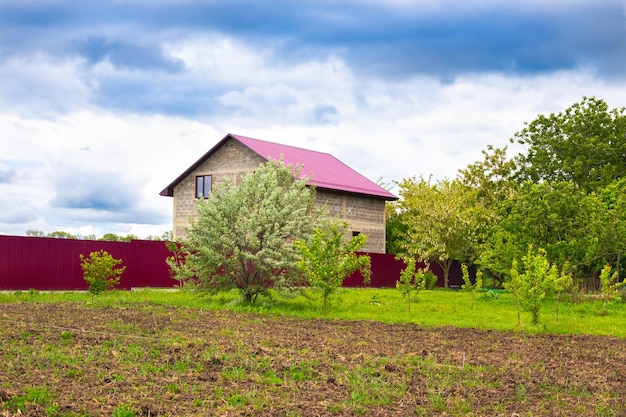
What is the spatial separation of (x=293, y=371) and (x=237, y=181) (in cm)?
2542

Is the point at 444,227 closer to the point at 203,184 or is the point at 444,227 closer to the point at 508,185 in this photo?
the point at 508,185

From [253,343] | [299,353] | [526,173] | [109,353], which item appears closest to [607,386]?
[299,353]

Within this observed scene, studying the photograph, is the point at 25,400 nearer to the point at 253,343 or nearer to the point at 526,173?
the point at 253,343

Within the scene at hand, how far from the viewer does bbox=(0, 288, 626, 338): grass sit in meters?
16.3

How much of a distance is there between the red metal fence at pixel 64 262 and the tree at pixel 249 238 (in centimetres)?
681

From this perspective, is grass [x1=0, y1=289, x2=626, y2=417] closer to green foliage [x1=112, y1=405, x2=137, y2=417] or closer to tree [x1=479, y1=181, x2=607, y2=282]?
green foliage [x1=112, y1=405, x2=137, y2=417]

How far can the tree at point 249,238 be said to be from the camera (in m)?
19.0

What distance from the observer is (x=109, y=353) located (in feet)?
34.2

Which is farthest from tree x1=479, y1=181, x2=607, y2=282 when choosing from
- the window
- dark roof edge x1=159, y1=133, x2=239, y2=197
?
the window

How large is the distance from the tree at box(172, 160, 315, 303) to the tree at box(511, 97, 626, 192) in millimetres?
23495

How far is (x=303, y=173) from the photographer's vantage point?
34500 millimetres

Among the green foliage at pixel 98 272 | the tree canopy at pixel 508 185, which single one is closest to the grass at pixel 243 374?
the green foliage at pixel 98 272

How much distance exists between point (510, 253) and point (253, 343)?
16274 millimetres

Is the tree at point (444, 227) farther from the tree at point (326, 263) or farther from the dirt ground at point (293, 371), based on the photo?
the dirt ground at point (293, 371)
